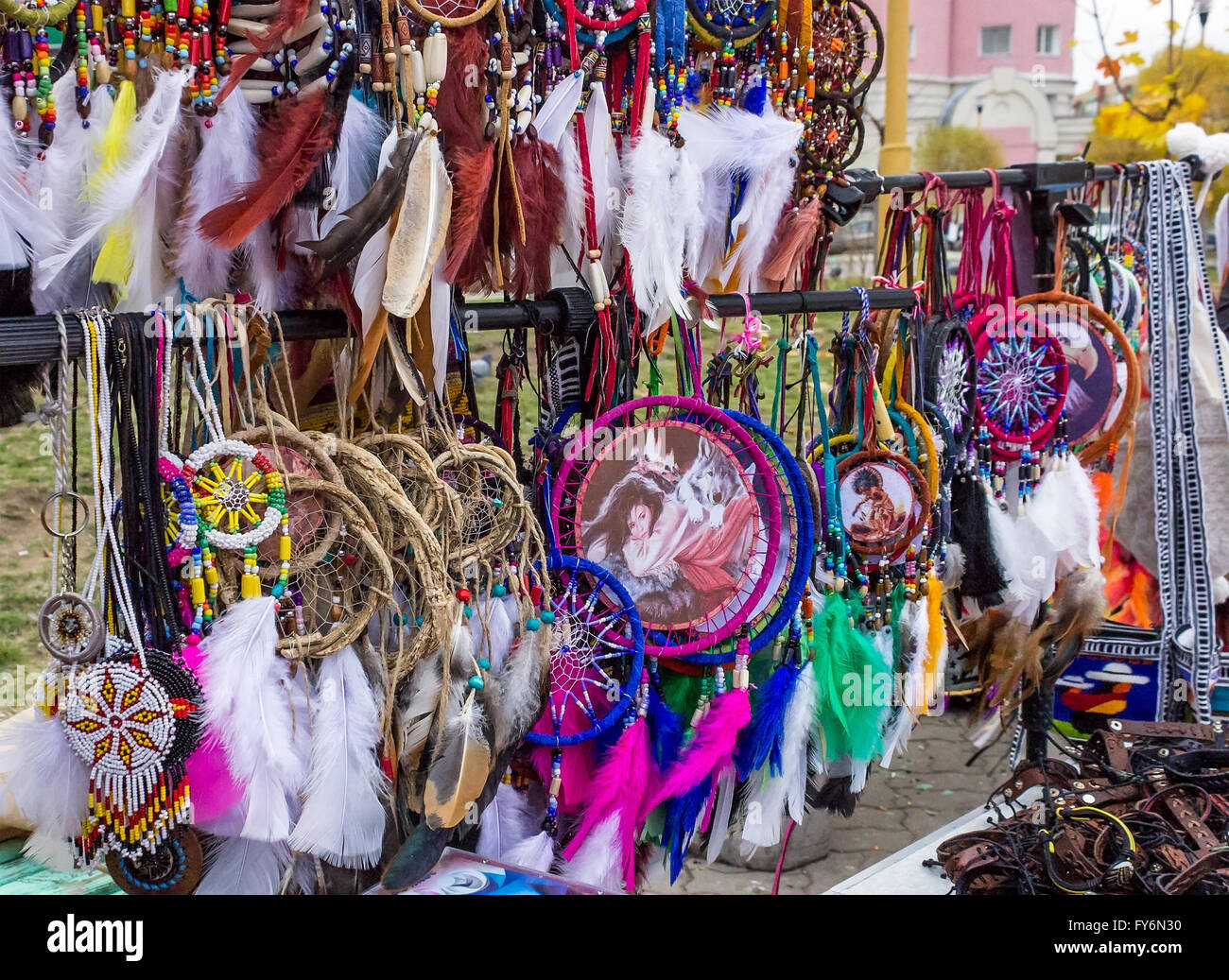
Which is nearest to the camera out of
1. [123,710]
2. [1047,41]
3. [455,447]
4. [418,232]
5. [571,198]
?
[123,710]

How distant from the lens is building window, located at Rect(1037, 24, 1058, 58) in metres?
23.3

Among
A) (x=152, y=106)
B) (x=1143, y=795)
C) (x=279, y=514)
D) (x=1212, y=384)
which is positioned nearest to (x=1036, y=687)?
(x=1143, y=795)

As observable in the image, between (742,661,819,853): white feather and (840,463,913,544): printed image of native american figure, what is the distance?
36cm

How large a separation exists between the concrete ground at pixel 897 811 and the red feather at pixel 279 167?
6.87 feet

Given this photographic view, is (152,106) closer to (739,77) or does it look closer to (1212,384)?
(739,77)

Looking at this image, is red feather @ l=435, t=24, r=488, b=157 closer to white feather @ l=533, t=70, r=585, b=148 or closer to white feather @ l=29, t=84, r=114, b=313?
white feather @ l=533, t=70, r=585, b=148

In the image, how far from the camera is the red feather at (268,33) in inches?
67.2

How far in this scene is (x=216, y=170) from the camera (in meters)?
1.78

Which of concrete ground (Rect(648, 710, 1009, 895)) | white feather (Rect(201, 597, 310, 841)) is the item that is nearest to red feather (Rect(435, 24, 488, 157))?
white feather (Rect(201, 597, 310, 841))

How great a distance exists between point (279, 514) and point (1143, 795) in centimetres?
196

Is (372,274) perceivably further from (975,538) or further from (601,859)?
(975,538)

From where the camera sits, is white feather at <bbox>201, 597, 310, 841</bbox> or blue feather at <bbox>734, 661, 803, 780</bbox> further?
blue feather at <bbox>734, 661, 803, 780</bbox>

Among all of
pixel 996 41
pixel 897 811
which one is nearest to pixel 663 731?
pixel 897 811

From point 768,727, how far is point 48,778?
4.40 ft
